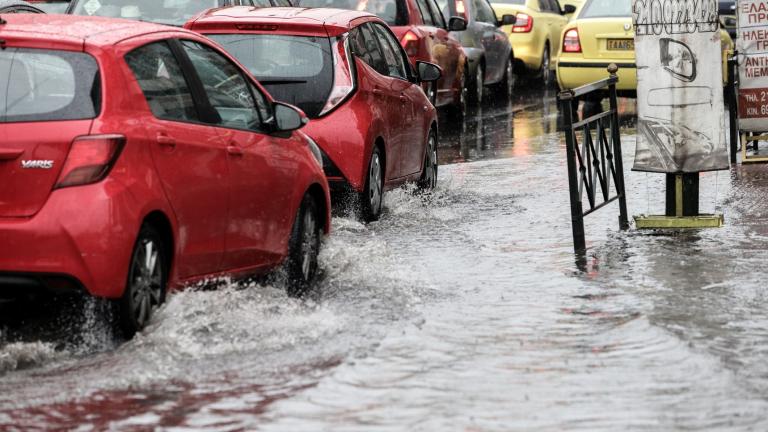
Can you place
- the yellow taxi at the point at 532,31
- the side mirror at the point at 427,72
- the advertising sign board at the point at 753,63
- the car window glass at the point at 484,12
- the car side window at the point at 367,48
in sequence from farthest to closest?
the yellow taxi at the point at 532,31 < the car window glass at the point at 484,12 < the advertising sign board at the point at 753,63 < the side mirror at the point at 427,72 < the car side window at the point at 367,48

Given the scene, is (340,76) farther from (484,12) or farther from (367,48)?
(484,12)

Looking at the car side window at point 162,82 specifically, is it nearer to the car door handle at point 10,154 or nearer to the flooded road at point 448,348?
the car door handle at point 10,154

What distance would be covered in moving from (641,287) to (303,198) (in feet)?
6.32

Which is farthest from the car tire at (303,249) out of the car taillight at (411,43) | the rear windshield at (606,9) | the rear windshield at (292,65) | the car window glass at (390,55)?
the rear windshield at (606,9)

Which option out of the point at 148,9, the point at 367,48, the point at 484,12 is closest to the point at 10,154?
the point at 367,48

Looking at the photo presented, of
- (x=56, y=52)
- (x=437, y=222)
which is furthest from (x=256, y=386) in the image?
(x=437, y=222)

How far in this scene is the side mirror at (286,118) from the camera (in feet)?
29.2

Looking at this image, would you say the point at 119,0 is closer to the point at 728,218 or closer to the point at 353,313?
the point at 728,218

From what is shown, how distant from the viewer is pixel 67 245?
6.93 meters

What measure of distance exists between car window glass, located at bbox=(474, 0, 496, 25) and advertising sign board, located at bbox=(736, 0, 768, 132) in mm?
9444

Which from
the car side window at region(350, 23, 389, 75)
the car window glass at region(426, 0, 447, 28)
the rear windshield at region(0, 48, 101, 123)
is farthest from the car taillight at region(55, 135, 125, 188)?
the car window glass at region(426, 0, 447, 28)

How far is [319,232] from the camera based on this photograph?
32.1 ft

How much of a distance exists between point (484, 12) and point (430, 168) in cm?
1083

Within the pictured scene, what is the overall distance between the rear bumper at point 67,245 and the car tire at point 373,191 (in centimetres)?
474
